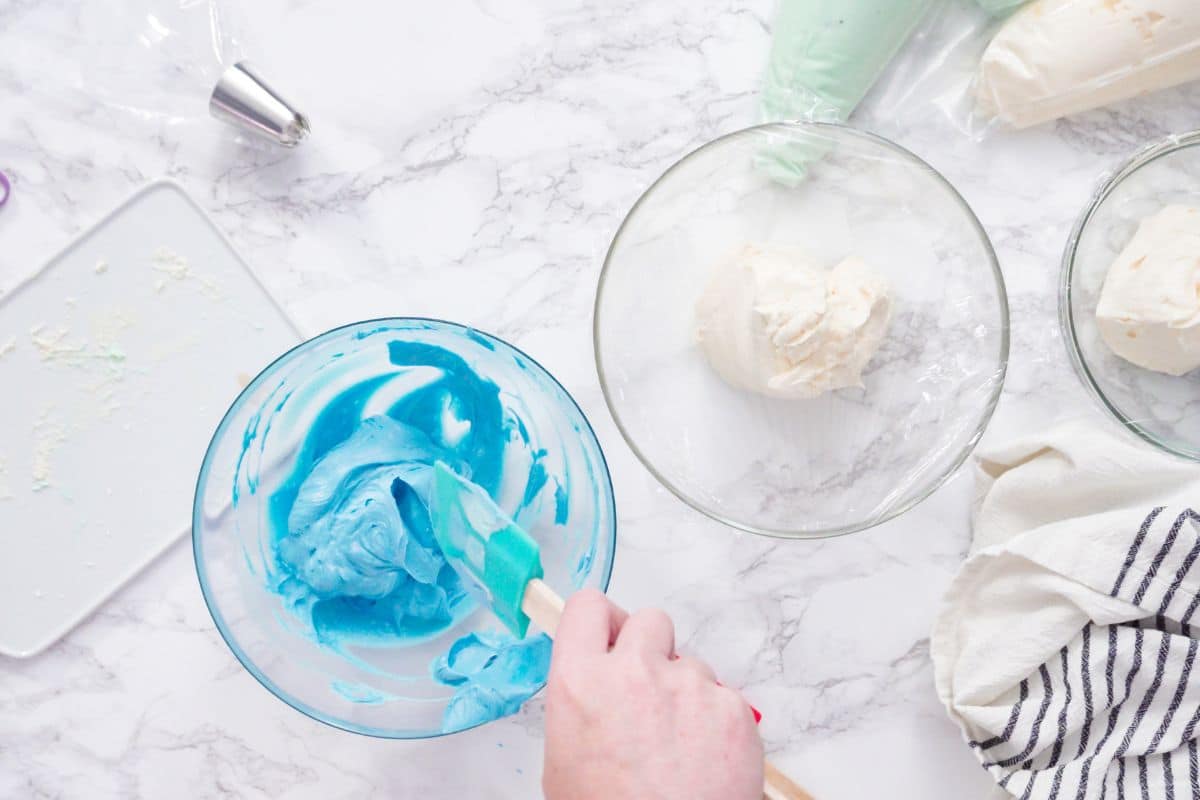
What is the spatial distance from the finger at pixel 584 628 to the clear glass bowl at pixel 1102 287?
0.71 meters

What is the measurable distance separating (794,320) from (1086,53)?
18.8 inches

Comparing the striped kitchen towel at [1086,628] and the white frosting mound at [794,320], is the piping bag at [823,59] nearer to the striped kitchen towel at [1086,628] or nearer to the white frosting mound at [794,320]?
the white frosting mound at [794,320]

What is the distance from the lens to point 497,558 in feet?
3.29

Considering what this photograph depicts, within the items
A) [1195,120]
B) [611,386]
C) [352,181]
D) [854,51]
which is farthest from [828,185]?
[352,181]

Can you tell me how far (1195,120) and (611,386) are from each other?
2.72ft

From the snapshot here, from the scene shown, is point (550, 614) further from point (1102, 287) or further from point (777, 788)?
point (1102, 287)

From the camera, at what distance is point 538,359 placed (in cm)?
126

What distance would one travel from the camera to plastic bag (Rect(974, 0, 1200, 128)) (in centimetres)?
112

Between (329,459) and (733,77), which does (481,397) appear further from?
(733,77)

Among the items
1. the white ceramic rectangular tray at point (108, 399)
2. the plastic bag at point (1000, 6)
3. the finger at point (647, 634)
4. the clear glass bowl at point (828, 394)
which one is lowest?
the white ceramic rectangular tray at point (108, 399)

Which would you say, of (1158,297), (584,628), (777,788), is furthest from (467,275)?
(1158,297)

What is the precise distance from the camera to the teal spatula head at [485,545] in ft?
3.25

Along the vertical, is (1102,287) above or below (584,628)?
above

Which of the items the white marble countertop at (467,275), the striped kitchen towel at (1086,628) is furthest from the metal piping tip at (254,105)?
the striped kitchen towel at (1086,628)
